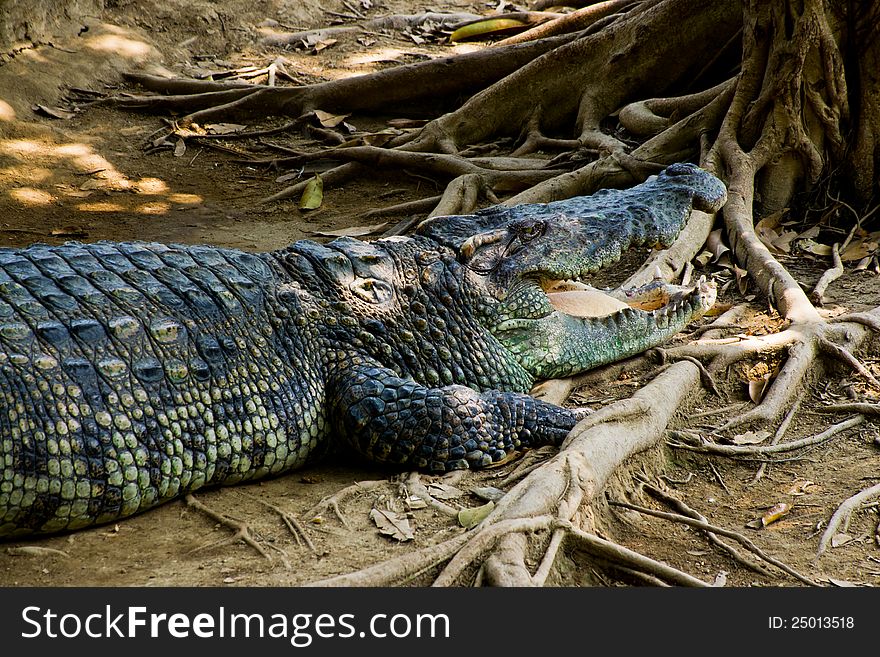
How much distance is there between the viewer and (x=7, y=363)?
10.3 feet

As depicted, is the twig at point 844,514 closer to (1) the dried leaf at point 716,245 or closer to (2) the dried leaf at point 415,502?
(2) the dried leaf at point 415,502

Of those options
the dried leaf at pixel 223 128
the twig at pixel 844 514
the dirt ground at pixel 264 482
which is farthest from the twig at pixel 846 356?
the dried leaf at pixel 223 128

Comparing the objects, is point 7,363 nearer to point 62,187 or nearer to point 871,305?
point 871,305

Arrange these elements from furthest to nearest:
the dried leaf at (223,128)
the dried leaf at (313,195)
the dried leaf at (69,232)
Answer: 1. the dried leaf at (223,128)
2. the dried leaf at (313,195)
3. the dried leaf at (69,232)

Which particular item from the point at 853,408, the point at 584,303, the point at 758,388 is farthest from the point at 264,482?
the point at 853,408

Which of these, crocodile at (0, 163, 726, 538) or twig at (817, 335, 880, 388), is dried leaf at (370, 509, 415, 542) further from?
twig at (817, 335, 880, 388)

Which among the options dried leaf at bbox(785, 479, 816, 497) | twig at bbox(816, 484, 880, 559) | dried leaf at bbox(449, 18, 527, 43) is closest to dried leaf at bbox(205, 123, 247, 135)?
dried leaf at bbox(449, 18, 527, 43)

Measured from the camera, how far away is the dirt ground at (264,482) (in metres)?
2.99

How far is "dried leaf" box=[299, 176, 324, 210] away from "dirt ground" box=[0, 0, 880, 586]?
0.10 meters

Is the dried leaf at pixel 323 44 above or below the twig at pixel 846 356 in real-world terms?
above

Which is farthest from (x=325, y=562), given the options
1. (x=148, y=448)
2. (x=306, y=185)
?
(x=306, y=185)

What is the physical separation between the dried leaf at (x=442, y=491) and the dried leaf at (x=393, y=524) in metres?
0.21
